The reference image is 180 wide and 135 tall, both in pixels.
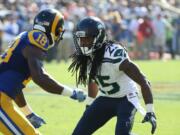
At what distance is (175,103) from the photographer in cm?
1275

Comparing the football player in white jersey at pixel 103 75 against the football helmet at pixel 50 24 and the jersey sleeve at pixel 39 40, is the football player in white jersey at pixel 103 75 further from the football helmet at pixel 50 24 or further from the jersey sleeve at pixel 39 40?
the jersey sleeve at pixel 39 40

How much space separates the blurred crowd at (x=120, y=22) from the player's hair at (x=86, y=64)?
53.1 ft

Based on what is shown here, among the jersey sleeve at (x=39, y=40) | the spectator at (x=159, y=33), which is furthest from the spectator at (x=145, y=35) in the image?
the jersey sleeve at (x=39, y=40)

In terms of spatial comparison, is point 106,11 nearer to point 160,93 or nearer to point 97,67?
point 160,93

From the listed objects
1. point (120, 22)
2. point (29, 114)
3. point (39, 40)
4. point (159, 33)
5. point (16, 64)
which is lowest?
point (159, 33)

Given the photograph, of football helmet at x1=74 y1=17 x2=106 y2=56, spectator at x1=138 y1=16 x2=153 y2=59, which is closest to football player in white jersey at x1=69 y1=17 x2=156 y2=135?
football helmet at x1=74 y1=17 x2=106 y2=56

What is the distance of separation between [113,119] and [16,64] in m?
4.72

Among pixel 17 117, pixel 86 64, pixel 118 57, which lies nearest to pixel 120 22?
pixel 86 64

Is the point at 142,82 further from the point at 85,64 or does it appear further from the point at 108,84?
A: the point at 85,64

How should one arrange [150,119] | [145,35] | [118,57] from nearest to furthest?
[150,119] < [118,57] < [145,35]

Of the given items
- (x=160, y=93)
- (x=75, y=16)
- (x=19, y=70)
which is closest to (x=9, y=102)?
(x=19, y=70)

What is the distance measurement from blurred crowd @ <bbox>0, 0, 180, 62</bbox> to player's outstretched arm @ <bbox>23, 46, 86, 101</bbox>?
16.9 m

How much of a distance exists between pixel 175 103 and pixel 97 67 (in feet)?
20.1

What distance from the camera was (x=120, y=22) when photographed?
24.7 metres
